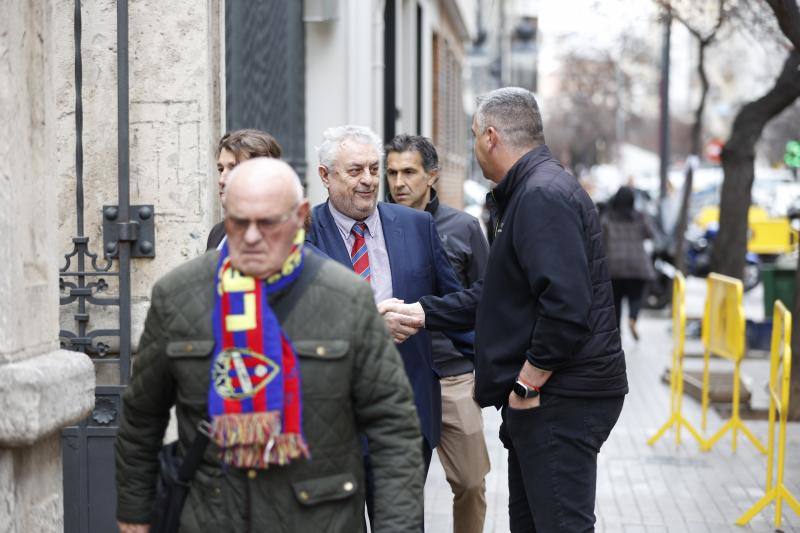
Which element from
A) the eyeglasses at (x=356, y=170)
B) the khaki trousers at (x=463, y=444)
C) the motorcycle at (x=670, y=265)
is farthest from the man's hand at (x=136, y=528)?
the motorcycle at (x=670, y=265)

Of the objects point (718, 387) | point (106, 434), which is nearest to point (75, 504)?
point (106, 434)

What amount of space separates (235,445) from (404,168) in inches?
118

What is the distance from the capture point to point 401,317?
4.80 m

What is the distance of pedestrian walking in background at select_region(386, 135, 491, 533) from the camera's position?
568 centimetres

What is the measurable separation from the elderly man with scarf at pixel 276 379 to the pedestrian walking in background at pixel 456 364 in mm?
2253

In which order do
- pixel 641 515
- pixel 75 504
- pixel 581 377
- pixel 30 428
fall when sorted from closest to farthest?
pixel 30 428
pixel 581 377
pixel 75 504
pixel 641 515

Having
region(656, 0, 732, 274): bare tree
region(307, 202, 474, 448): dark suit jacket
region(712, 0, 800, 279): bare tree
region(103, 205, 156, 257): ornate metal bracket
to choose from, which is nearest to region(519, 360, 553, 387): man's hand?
region(307, 202, 474, 448): dark suit jacket

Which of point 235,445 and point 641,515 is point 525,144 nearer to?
point 235,445

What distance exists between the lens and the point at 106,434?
19.0 feet

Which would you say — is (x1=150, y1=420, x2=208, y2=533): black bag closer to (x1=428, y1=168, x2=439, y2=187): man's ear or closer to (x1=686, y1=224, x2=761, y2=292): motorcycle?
(x1=428, y1=168, x2=439, y2=187): man's ear

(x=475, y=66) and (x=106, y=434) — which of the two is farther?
(x=475, y=66)

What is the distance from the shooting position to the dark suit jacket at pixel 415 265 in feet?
16.3

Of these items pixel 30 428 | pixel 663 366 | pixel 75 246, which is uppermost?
pixel 75 246

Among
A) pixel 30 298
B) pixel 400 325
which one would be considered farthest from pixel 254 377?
pixel 400 325
